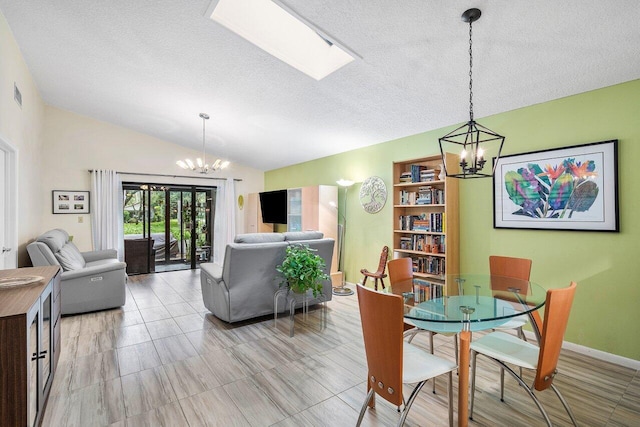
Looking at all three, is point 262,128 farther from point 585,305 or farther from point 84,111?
point 585,305

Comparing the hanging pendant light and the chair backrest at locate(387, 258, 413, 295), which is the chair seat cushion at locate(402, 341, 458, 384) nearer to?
the chair backrest at locate(387, 258, 413, 295)

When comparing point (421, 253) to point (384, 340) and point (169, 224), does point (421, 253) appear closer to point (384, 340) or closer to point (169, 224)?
point (384, 340)

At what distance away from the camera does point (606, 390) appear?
2.21m

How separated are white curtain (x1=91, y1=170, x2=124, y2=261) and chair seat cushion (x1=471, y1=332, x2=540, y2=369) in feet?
21.4

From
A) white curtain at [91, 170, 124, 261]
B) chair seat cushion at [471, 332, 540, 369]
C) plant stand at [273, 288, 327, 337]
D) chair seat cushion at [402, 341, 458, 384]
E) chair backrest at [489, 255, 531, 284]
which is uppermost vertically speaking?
white curtain at [91, 170, 124, 261]

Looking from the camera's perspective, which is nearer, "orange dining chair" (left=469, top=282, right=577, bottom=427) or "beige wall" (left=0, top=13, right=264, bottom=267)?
"orange dining chair" (left=469, top=282, right=577, bottom=427)

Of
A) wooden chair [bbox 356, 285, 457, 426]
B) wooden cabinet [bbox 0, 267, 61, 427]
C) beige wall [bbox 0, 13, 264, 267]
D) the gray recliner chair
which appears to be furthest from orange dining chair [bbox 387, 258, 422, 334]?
beige wall [bbox 0, 13, 264, 267]

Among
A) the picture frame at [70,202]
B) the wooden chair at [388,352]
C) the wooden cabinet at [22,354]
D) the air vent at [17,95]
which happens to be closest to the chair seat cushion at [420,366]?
the wooden chair at [388,352]

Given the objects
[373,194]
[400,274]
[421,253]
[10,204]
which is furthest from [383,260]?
[10,204]

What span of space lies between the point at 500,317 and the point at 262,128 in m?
4.35

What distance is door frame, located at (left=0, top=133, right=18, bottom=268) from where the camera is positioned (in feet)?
10.7

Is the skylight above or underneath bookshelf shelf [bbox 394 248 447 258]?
above

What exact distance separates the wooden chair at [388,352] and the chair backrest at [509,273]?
3.34 ft

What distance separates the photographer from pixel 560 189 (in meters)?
2.92
